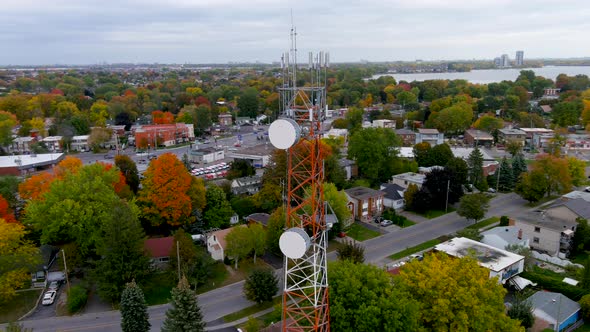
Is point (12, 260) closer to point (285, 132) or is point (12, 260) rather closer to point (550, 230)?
point (285, 132)

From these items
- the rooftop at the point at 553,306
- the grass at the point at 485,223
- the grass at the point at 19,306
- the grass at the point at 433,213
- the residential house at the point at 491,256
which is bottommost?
the grass at the point at 19,306

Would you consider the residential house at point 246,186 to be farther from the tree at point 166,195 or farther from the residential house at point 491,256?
the residential house at point 491,256

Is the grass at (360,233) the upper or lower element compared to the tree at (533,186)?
lower

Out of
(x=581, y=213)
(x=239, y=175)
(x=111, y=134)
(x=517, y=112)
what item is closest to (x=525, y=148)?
(x=517, y=112)

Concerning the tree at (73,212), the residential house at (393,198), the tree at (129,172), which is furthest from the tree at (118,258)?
the residential house at (393,198)

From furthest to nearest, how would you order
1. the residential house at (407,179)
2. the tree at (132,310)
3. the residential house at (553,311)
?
the residential house at (407,179)
the residential house at (553,311)
the tree at (132,310)

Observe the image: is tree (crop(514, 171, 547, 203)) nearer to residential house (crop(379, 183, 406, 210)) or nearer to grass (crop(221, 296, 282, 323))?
residential house (crop(379, 183, 406, 210))

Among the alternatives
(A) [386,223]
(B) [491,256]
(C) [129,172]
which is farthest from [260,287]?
(C) [129,172]
